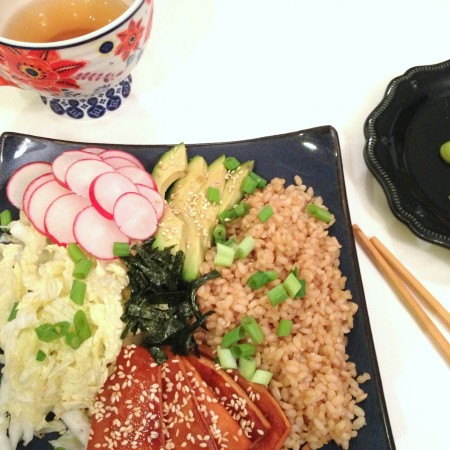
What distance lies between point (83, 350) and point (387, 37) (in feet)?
7.81

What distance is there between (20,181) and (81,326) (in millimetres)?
707

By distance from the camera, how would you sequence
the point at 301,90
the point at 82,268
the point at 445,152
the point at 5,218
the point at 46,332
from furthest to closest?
the point at 301,90, the point at 445,152, the point at 5,218, the point at 82,268, the point at 46,332

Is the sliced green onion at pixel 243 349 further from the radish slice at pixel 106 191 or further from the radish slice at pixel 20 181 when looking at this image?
the radish slice at pixel 20 181

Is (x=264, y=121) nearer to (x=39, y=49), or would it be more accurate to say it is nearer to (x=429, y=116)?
(x=429, y=116)

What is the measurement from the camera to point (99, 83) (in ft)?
6.95

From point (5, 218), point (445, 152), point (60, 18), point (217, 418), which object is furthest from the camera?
point (445, 152)

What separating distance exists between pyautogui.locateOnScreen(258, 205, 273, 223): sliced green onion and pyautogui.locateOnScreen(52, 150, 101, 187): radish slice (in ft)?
2.29

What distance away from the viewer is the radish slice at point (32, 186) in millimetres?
2010

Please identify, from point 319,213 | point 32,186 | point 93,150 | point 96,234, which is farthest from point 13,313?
point 319,213

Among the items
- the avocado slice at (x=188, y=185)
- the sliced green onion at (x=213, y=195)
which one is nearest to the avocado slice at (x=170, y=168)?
the avocado slice at (x=188, y=185)

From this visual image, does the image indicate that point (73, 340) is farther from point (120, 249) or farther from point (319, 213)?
point (319, 213)

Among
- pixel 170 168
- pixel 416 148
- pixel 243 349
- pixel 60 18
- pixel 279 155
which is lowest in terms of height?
pixel 243 349

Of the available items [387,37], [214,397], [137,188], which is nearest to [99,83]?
Answer: [137,188]

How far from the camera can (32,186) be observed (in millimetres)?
2031
